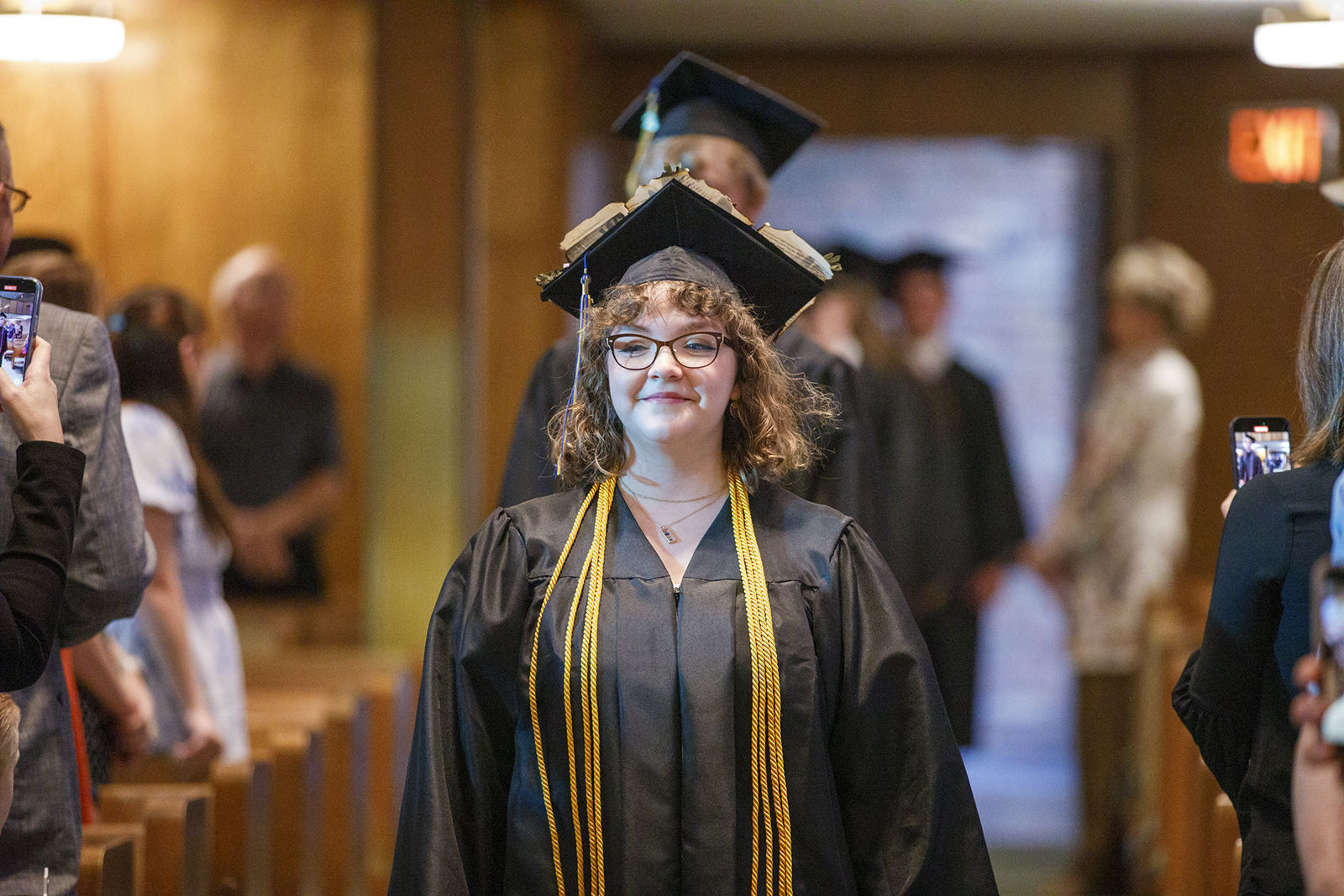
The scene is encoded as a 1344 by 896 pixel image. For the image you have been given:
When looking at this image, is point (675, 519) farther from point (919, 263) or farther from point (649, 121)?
point (919, 263)

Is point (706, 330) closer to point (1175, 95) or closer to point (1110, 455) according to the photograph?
point (1110, 455)

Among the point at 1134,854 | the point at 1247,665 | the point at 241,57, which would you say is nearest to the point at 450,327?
the point at 241,57

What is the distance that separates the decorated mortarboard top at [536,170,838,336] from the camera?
7.25 feet

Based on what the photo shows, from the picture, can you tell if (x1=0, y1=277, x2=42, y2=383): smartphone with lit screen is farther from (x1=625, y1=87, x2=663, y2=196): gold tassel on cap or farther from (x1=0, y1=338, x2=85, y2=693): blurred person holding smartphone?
(x1=625, y1=87, x2=663, y2=196): gold tassel on cap

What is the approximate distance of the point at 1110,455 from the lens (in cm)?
586

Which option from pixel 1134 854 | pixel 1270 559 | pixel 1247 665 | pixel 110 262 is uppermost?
pixel 110 262

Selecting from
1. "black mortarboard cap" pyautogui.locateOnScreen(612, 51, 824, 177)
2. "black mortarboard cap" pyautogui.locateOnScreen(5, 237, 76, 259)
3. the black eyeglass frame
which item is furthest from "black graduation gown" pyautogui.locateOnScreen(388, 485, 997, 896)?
"black mortarboard cap" pyautogui.locateOnScreen(5, 237, 76, 259)

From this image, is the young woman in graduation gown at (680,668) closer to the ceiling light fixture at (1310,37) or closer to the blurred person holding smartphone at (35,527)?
the blurred person holding smartphone at (35,527)

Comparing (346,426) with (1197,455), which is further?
(1197,455)

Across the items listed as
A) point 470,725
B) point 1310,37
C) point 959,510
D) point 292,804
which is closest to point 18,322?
point 470,725

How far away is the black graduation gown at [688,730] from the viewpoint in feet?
6.79

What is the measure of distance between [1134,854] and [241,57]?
474 cm

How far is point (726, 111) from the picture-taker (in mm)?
3141

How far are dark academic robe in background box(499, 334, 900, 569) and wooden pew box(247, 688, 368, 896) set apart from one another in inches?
47.6
